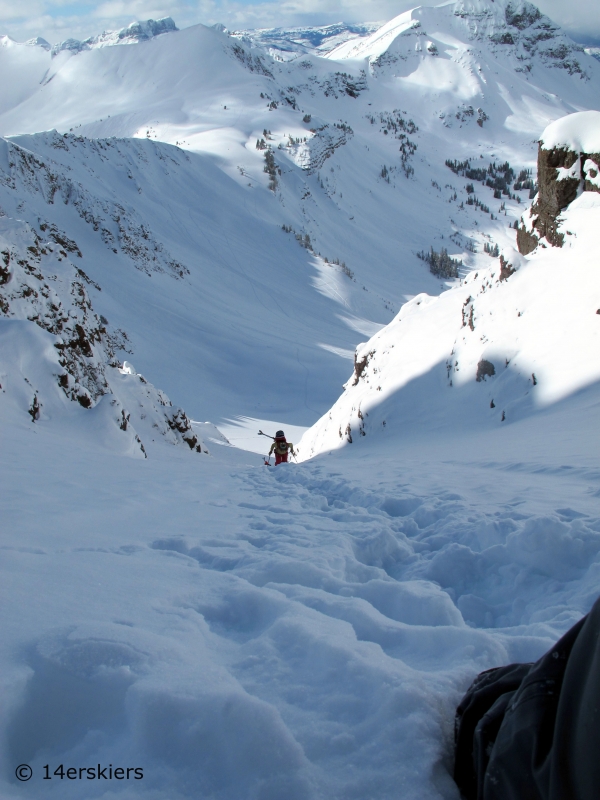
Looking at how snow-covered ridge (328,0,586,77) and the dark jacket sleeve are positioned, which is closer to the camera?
the dark jacket sleeve

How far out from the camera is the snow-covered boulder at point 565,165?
38.9 feet

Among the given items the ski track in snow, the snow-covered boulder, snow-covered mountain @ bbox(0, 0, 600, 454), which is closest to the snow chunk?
the snow-covered boulder

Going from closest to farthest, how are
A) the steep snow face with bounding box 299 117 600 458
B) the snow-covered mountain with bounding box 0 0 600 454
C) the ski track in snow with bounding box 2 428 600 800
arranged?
the ski track in snow with bounding box 2 428 600 800
the steep snow face with bounding box 299 117 600 458
the snow-covered mountain with bounding box 0 0 600 454

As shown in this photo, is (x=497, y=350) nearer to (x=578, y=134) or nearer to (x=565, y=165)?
(x=565, y=165)

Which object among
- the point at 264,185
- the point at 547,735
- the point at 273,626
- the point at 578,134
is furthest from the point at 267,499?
the point at 264,185

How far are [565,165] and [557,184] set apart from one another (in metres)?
0.52

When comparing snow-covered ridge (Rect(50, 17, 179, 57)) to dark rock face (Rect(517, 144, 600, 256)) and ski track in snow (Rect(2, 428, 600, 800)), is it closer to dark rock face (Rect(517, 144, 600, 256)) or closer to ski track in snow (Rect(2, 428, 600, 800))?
dark rock face (Rect(517, 144, 600, 256))

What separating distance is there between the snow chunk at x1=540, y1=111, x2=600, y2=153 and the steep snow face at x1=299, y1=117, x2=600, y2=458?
0.09 metres

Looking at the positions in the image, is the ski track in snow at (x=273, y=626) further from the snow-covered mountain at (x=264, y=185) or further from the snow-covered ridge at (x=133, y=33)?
the snow-covered ridge at (x=133, y=33)

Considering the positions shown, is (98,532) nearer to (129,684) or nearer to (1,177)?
(129,684)

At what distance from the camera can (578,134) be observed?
12.0 m

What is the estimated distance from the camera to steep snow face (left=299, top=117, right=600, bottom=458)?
9758 millimetres

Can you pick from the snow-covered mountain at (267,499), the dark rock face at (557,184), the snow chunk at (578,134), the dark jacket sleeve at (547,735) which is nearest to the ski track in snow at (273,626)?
the snow-covered mountain at (267,499)

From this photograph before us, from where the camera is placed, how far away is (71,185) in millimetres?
30594
